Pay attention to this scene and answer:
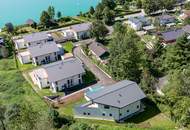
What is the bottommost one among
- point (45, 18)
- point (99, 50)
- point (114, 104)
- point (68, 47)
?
point (114, 104)

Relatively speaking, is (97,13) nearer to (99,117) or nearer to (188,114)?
(99,117)

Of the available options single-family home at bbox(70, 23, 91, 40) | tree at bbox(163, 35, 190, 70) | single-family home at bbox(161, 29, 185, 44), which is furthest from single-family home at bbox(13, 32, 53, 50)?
tree at bbox(163, 35, 190, 70)

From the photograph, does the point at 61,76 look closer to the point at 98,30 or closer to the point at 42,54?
the point at 42,54

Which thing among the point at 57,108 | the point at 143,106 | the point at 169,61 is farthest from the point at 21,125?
the point at 169,61

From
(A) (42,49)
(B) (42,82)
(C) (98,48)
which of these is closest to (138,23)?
(C) (98,48)

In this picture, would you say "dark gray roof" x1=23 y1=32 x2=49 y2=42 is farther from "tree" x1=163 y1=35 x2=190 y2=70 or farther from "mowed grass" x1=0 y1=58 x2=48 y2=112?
"tree" x1=163 y1=35 x2=190 y2=70

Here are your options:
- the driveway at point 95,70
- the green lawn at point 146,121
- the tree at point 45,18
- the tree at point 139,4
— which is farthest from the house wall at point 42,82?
the tree at point 139,4
